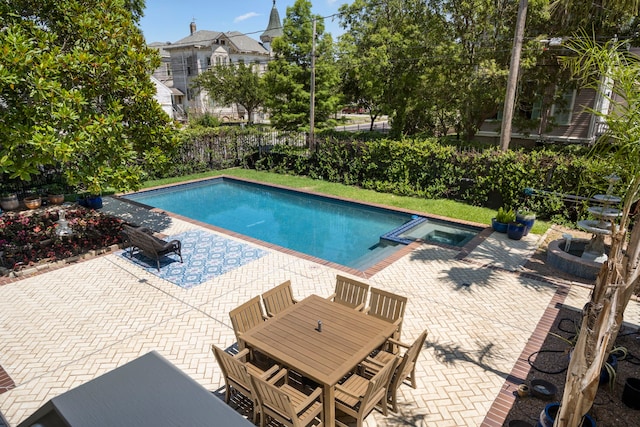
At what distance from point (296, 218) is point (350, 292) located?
30.8 feet

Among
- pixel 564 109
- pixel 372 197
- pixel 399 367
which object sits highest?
pixel 564 109

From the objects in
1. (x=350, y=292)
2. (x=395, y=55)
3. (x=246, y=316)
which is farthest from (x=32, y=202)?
(x=395, y=55)

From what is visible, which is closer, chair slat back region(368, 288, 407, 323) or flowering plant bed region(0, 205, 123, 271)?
chair slat back region(368, 288, 407, 323)

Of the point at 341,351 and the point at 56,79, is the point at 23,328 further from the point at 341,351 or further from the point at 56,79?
the point at 341,351

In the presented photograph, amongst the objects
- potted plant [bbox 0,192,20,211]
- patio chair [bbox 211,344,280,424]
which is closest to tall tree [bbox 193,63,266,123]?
potted plant [bbox 0,192,20,211]

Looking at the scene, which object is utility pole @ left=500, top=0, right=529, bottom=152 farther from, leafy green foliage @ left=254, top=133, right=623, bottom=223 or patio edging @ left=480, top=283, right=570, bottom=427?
patio edging @ left=480, top=283, right=570, bottom=427

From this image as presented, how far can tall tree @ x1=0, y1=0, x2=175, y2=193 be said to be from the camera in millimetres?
8547

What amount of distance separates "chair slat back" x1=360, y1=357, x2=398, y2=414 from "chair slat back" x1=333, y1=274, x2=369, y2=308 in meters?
1.86

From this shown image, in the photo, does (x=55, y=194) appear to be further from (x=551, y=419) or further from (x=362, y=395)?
(x=551, y=419)

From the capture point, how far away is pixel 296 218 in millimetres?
15961

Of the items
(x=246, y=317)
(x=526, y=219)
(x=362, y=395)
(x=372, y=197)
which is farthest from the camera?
(x=372, y=197)

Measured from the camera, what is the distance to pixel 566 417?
3432 mm

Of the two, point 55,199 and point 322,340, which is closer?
point 322,340

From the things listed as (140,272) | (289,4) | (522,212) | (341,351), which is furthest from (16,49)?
(289,4)
